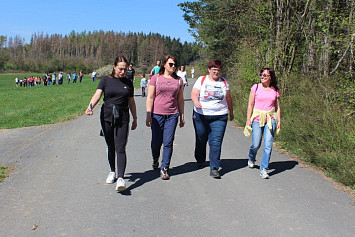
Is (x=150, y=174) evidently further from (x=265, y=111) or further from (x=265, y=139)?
(x=265, y=111)

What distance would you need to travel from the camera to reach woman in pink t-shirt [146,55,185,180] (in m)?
5.97

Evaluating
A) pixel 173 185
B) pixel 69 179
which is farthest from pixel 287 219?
pixel 69 179

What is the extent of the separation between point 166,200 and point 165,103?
166 cm

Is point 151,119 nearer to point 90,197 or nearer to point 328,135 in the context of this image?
point 90,197

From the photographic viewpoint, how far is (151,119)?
617 cm

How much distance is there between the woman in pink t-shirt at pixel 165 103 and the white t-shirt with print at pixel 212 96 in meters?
0.36

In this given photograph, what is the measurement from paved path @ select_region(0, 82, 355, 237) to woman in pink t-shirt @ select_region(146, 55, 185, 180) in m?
0.51

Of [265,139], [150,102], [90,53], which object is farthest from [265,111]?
[90,53]

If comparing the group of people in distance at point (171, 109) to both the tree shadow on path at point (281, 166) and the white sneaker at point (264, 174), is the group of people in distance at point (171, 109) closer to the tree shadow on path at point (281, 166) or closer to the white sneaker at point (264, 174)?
the white sneaker at point (264, 174)

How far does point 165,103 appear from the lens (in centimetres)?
604

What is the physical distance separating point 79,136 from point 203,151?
4.26 metres

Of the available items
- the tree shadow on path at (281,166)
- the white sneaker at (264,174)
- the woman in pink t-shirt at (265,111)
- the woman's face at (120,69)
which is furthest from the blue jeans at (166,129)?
the tree shadow on path at (281,166)

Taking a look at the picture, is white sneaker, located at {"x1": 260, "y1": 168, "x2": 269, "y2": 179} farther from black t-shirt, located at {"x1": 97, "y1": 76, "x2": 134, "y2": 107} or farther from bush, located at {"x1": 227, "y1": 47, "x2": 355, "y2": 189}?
black t-shirt, located at {"x1": 97, "y1": 76, "x2": 134, "y2": 107}

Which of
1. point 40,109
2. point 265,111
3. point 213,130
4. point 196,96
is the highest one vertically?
point 196,96
